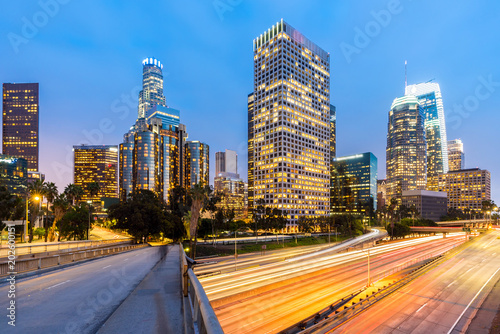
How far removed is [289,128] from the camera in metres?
171

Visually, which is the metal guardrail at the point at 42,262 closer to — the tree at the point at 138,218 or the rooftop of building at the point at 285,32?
the tree at the point at 138,218

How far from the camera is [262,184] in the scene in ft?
565

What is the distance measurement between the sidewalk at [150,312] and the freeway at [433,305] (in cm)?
2183

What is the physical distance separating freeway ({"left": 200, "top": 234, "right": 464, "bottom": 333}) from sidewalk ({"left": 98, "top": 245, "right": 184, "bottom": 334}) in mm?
16227

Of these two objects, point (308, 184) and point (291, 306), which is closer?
point (291, 306)

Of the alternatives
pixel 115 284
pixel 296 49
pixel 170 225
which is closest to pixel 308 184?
pixel 296 49

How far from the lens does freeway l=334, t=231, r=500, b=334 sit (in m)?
26.6

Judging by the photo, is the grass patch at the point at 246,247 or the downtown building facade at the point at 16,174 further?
the downtown building facade at the point at 16,174

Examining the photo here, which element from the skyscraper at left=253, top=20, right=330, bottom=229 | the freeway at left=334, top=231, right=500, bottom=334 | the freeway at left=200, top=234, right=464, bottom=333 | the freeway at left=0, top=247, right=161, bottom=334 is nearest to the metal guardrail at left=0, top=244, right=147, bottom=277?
the freeway at left=0, top=247, right=161, bottom=334

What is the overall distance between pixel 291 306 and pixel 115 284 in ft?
74.0

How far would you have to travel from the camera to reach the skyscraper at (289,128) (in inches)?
6531

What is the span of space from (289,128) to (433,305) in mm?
145496

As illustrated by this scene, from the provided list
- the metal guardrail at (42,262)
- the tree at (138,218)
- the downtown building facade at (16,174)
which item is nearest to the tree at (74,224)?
the tree at (138,218)

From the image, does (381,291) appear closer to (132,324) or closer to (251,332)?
(251,332)
